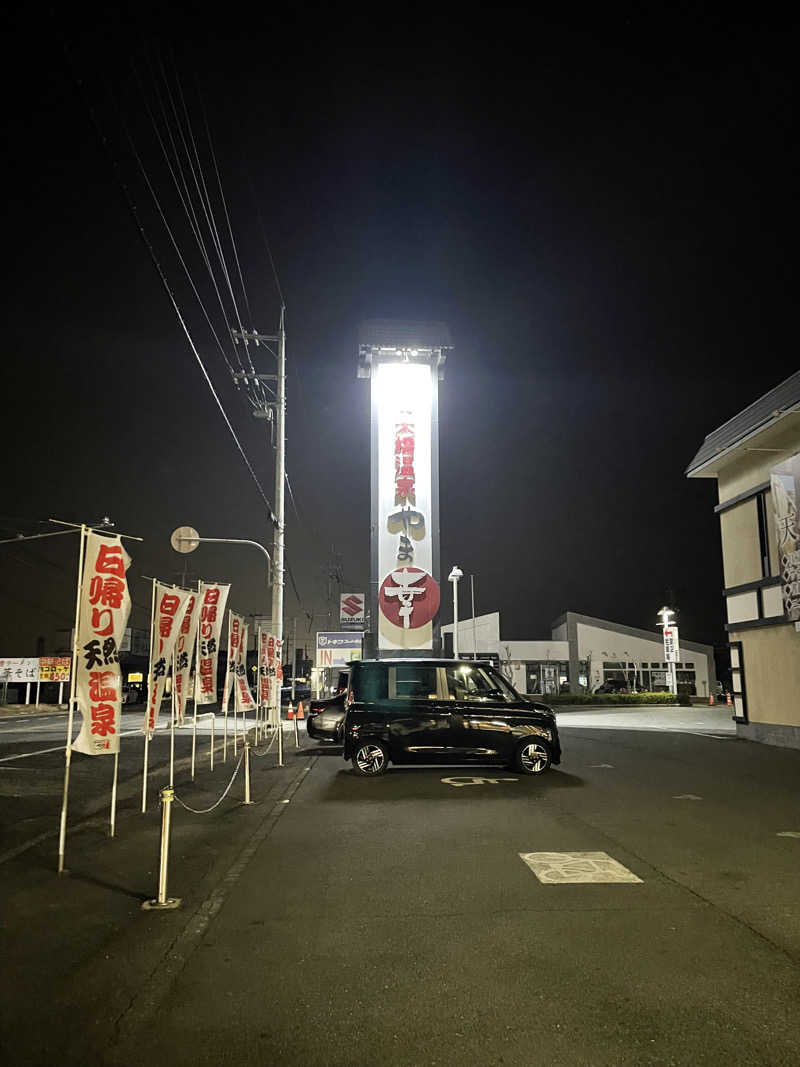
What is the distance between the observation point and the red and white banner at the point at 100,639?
7742 mm

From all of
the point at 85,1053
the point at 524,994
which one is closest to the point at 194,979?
the point at 85,1053

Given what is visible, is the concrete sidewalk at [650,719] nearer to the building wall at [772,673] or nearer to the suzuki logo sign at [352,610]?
the building wall at [772,673]

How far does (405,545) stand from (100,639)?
19682mm

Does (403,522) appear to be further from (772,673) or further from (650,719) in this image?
(772,673)

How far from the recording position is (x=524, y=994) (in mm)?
4133

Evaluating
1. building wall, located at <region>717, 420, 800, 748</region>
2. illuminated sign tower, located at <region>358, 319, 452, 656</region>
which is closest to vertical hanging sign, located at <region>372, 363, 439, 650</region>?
illuminated sign tower, located at <region>358, 319, 452, 656</region>

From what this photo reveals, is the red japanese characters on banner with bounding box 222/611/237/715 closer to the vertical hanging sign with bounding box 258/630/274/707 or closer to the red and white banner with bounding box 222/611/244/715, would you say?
the red and white banner with bounding box 222/611/244/715

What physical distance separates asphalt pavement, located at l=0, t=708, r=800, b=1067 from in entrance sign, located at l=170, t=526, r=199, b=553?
38.2 feet

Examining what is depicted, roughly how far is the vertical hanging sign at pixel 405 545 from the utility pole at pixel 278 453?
4.78 meters

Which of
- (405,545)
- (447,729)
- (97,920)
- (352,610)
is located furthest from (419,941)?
(352,610)

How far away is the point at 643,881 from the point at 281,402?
66.0ft

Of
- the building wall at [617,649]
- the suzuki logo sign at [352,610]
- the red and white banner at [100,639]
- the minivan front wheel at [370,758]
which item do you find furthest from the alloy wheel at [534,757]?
the building wall at [617,649]

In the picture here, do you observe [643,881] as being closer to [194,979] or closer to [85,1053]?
[194,979]

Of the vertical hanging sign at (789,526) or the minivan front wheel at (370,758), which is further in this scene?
the vertical hanging sign at (789,526)
